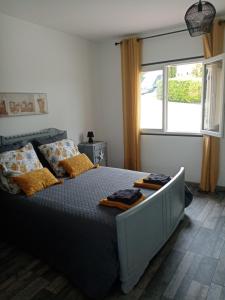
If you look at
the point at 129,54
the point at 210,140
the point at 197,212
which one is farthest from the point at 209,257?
the point at 129,54

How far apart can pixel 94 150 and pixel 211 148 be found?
1.85 metres

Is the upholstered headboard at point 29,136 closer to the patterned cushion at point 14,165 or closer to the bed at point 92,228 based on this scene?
the patterned cushion at point 14,165

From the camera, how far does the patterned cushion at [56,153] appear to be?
3.09 meters

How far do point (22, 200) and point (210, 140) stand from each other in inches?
107

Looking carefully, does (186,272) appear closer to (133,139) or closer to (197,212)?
(197,212)


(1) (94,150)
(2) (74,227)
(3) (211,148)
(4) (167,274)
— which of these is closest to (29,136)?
(1) (94,150)

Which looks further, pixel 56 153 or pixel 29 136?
pixel 29 136

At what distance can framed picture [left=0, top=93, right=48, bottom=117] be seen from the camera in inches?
121

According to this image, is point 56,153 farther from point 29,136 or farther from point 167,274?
point 167,274

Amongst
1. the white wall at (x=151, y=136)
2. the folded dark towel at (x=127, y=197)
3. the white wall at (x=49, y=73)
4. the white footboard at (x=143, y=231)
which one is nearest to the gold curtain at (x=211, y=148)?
the white wall at (x=151, y=136)

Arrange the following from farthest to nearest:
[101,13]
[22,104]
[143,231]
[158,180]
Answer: [22,104], [101,13], [158,180], [143,231]

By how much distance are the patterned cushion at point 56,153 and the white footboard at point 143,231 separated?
55.1 inches

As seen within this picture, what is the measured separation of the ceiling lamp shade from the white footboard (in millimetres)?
1401

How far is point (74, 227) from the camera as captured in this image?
2004 mm
